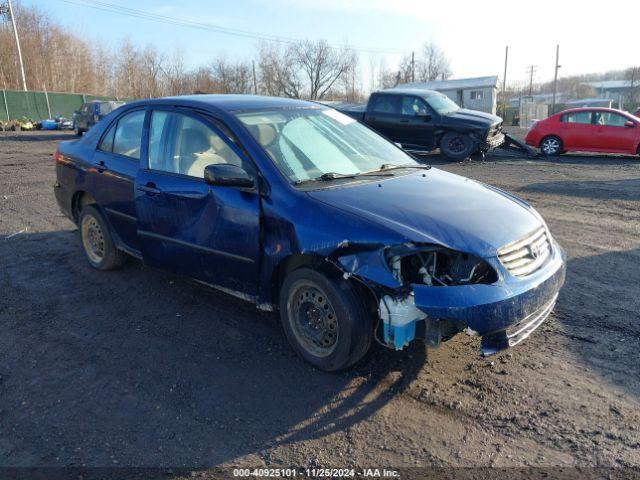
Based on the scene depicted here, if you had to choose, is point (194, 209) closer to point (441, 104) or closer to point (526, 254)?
point (526, 254)

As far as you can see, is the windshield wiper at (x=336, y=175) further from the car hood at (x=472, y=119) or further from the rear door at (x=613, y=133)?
the rear door at (x=613, y=133)

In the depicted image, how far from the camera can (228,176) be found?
3506 mm

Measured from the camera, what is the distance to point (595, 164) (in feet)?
45.3

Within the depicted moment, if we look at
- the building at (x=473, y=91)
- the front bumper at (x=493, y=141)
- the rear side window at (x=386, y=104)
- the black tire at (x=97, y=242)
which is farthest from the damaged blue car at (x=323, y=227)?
the building at (x=473, y=91)

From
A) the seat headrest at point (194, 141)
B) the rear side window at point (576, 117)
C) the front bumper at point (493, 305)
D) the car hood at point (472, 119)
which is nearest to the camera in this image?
the front bumper at point (493, 305)

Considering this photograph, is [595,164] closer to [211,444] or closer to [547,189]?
[547,189]

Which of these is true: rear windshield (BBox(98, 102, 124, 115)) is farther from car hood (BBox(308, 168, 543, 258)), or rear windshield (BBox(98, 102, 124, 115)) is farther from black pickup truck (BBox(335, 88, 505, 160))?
car hood (BBox(308, 168, 543, 258))

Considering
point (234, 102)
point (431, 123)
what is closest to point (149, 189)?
point (234, 102)

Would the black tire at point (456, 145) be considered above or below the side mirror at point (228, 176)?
below

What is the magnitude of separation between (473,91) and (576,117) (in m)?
31.3

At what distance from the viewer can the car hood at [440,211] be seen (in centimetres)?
303

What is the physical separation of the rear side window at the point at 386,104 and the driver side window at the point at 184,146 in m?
11.1

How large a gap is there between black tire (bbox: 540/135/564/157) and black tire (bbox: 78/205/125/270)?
1386 centimetres

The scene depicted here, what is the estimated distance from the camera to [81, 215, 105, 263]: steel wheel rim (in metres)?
5.25
